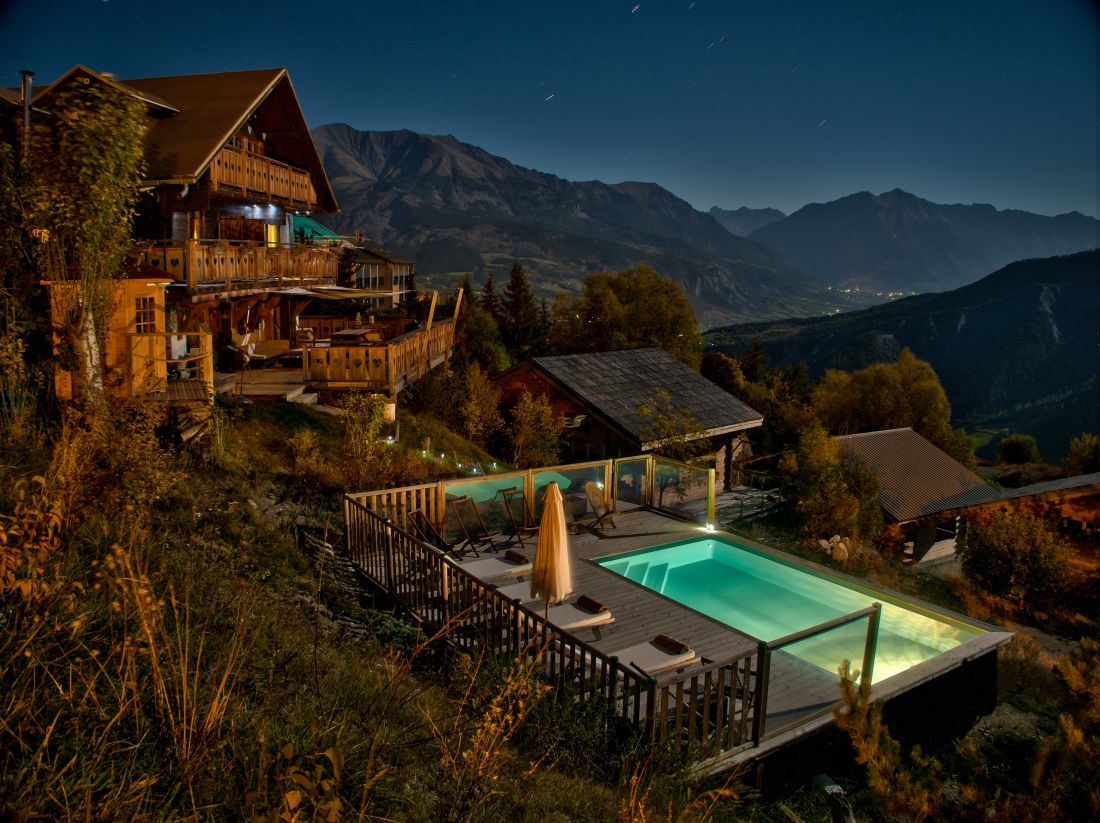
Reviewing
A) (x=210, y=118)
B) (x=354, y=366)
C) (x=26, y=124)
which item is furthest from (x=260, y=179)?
(x=26, y=124)

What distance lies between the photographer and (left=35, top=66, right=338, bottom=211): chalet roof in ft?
53.4

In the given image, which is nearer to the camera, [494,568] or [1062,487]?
[494,568]

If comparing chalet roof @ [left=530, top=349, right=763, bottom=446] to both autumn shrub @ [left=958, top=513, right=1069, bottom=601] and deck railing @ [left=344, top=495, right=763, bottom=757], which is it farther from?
deck railing @ [left=344, top=495, right=763, bottom=757]

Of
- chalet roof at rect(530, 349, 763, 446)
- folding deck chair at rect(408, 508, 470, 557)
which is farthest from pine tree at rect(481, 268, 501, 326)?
folding deck chair at rect(408, 508, 470, 557)

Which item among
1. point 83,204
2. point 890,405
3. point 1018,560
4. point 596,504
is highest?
point 83,204

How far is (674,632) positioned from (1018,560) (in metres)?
14.9

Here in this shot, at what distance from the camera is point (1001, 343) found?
125 metres

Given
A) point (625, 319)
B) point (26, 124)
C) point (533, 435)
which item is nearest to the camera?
point (26, 124)

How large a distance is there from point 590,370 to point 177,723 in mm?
19098

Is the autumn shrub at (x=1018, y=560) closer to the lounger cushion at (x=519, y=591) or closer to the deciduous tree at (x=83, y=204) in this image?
the lounger cushion at (x=519, y=591)

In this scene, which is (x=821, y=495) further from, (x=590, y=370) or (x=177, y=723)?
(x=177, y=723)

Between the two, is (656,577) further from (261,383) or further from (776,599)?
(261,383)

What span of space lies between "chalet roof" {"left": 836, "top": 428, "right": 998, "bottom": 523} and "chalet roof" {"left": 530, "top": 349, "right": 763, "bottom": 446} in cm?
585

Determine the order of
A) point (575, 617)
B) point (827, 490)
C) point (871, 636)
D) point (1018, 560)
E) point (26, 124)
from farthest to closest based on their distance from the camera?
point (1018, 560) < point (827, 490) < point (26, 124) < point (575, 617) < point (871, 636)
